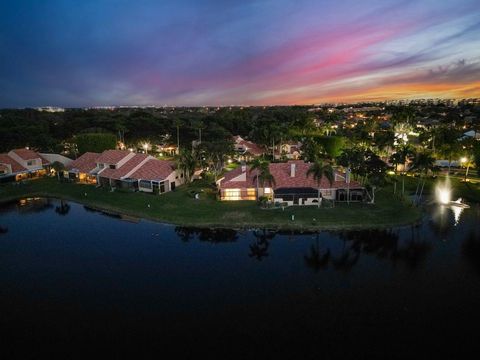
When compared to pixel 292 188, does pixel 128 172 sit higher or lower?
higher

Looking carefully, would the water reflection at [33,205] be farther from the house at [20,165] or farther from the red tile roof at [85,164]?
the house at [20,165]

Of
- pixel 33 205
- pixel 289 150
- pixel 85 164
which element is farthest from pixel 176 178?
pixel 289 150

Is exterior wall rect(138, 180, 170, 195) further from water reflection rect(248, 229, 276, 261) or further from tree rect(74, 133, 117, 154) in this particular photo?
tree rect(74, 133, 117, 154)

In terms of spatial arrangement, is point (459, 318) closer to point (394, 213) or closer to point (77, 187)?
point (394, 213)

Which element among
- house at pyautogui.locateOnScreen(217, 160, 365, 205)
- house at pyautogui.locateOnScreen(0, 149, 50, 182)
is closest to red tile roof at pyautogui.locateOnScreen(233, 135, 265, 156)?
house at pyautogui.locateOnScreen(217, 160, 365, 205)

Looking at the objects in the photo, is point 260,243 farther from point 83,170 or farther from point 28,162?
point 28,162

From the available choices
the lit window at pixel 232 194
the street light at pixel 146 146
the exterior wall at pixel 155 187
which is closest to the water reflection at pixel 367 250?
the lit window at pixel 232 194
